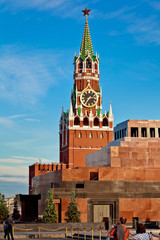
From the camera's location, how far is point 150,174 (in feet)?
165

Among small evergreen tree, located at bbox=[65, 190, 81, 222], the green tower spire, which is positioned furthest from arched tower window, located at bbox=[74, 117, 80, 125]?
small evergreen tree, located at bbox=[65, 190, 81, 222]

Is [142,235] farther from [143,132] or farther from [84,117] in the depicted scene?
[84,117]

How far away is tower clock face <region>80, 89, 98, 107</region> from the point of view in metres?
130

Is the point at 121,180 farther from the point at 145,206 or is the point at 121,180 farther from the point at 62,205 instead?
the point at 62,205

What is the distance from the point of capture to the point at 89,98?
13150cm

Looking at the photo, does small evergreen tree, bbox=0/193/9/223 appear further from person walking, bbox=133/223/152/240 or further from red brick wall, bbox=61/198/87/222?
person walking, bbox=133/223/152/240

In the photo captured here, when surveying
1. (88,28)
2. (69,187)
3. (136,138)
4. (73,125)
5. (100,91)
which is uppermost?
(88,28)

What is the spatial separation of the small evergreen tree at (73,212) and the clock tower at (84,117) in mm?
80042

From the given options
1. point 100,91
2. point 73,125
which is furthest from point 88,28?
point 73,125

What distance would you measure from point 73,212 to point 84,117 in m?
86.4

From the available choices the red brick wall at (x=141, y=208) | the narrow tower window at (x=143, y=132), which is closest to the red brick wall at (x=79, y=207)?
the red brick wall at (x=141, y=208)

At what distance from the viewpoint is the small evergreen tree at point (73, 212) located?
41000 millimetres

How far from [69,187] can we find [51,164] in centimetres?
7366

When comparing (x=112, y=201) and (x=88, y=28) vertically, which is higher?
(x=88, y=28)
